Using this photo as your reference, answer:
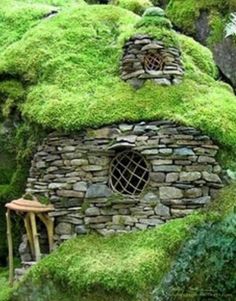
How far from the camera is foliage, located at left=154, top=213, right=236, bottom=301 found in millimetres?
6445

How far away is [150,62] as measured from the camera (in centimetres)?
879

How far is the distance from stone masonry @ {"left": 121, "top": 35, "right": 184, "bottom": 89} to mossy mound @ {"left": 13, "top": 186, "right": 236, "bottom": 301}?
6.00 feet

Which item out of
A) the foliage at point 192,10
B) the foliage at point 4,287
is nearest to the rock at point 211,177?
the foliage at point 4,287

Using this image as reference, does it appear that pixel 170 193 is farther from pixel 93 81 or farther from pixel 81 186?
pixel 93 81

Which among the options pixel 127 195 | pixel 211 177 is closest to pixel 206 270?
pixel 211 177

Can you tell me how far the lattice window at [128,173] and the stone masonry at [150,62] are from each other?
3.54ft

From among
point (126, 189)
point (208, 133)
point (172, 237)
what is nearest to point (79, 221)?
point (126, 189)

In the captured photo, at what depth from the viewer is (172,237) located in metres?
7.64

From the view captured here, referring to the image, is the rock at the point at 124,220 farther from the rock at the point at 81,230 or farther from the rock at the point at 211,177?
the rock at the point at 211,177

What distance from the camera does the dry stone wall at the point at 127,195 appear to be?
26.6 feet

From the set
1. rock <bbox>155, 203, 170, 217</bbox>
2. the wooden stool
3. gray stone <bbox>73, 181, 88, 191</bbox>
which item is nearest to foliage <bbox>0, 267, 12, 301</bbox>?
the wooden stool

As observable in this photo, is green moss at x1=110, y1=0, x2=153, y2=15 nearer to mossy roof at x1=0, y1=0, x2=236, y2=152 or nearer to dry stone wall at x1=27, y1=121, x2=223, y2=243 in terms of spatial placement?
mossy roof at x1=0, y1=0, x2=236, y2=152

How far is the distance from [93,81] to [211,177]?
231 centimetres

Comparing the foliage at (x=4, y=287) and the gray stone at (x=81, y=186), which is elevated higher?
the gray stone at (x=81, y=186)
